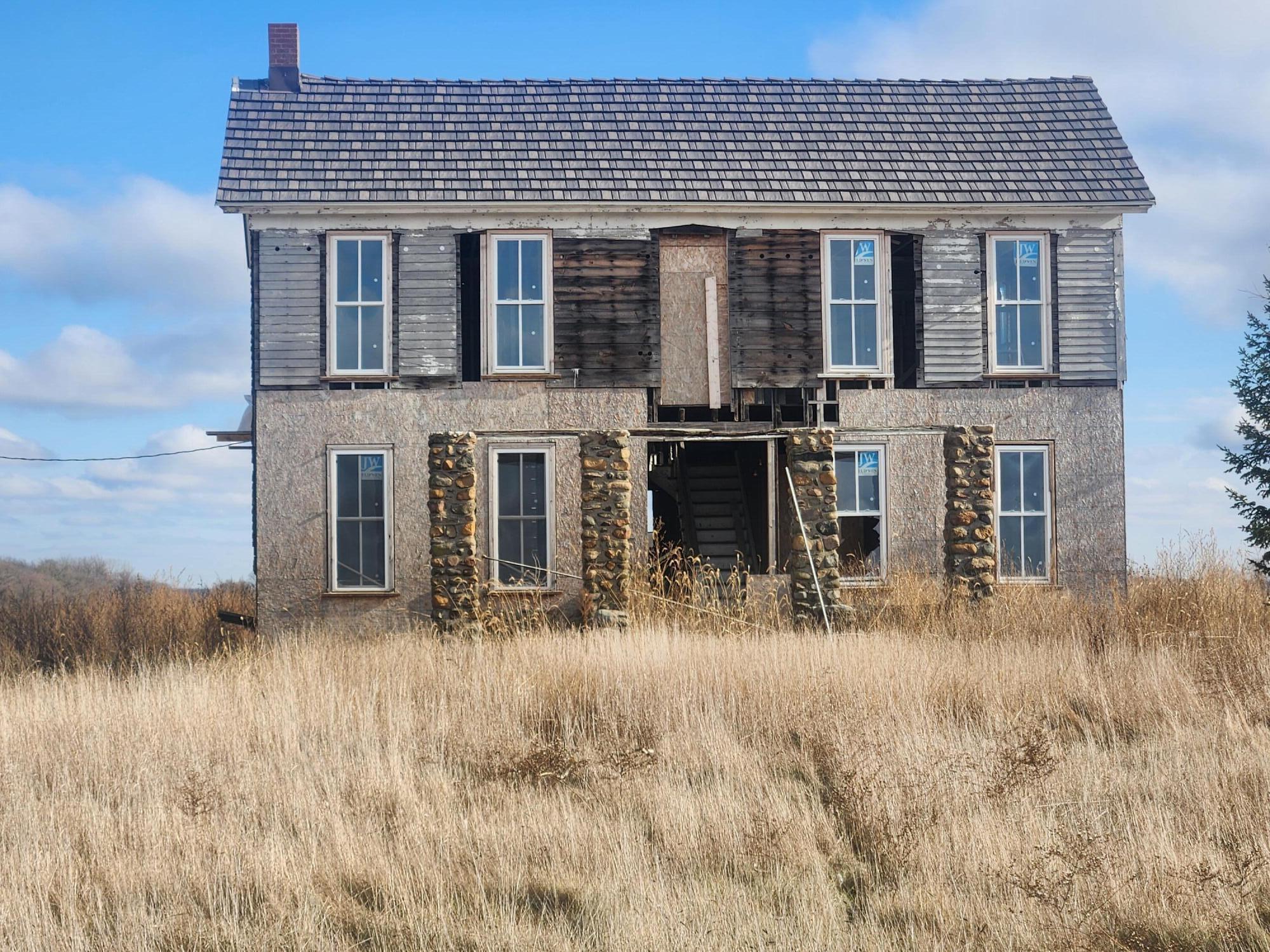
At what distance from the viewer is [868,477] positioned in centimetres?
1780

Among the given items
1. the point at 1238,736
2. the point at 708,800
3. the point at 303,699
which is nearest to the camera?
the point at 708,800

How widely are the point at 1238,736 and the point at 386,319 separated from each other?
41.6 ft

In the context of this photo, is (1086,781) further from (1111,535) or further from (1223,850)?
(1111,535)

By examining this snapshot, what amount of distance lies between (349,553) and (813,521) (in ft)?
22.6

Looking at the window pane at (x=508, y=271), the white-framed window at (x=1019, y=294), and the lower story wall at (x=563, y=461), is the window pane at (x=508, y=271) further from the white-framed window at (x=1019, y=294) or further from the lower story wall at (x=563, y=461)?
the white-framed window at (x=1019, y=294)

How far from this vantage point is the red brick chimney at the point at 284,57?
1919 centimetres

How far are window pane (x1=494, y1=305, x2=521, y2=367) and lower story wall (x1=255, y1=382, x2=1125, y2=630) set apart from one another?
373mm

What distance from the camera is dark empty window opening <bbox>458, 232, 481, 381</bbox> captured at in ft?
58.6

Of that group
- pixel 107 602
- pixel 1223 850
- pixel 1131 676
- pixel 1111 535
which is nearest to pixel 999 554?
pixel 1111 535

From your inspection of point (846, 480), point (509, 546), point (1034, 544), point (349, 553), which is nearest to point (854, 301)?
point (846, 480)

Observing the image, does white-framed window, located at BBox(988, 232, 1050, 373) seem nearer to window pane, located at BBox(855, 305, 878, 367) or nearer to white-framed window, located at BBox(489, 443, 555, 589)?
window pane, located at BBox(855, 305, 878, 367)

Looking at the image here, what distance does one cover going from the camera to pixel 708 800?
26.5ft

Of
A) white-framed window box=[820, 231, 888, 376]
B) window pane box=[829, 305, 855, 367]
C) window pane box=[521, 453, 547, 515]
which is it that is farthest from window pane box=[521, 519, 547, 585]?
window pane box=[829, 305, 855, 367]

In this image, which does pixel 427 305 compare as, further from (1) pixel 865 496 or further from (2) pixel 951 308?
(2) pixel 951 308
